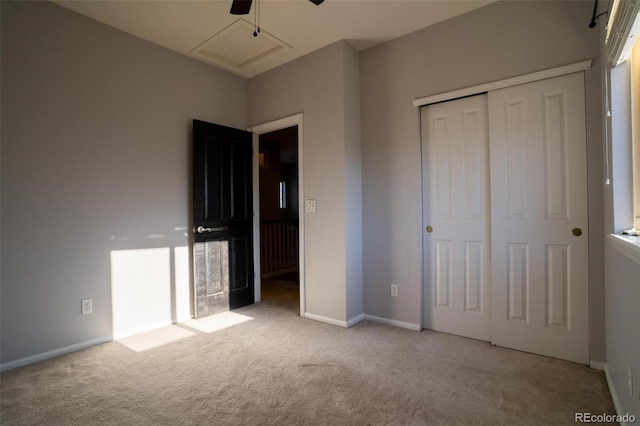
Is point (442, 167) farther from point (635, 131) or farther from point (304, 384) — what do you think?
point (304, 384)

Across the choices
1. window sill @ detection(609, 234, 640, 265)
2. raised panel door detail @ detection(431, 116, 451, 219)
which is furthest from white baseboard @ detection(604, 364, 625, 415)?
raised panel door detail @ detection(431, 116, 451, 219)

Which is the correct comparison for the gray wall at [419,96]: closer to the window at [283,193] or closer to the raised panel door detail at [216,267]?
the raised panel door detail at [216,267]

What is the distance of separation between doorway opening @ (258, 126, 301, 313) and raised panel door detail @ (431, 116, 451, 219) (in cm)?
198

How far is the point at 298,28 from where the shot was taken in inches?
114

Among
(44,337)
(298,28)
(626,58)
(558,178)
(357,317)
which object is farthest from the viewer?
(357,317)

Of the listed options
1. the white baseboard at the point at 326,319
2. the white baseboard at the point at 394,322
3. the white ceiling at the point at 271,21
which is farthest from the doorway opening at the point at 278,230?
the white ceiling at the point at 271,21

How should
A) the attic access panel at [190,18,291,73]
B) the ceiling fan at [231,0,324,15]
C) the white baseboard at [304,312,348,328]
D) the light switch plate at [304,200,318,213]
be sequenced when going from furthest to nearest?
the light switch plate at [304,200,318,213] → the white baseboard at [304,312,348,328] → the attic access panel at [190,18,291,73] → the ceiling fan at [231,0,324,15]

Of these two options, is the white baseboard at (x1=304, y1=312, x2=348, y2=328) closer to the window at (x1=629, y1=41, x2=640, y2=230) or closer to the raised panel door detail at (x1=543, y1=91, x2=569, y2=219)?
the raised panel door detail at (x1=543, y1=91, x2=569, y2=219)

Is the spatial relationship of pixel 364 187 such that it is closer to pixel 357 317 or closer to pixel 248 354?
pixel 357 317

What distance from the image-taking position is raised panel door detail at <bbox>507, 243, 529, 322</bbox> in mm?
2420

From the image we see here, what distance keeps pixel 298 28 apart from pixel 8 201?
2.73 metres

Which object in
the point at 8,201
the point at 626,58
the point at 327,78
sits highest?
the point at 327,78

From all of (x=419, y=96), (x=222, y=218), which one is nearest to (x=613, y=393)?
(x=419, y=96)

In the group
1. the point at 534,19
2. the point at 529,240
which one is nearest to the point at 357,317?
the point at 529,240
